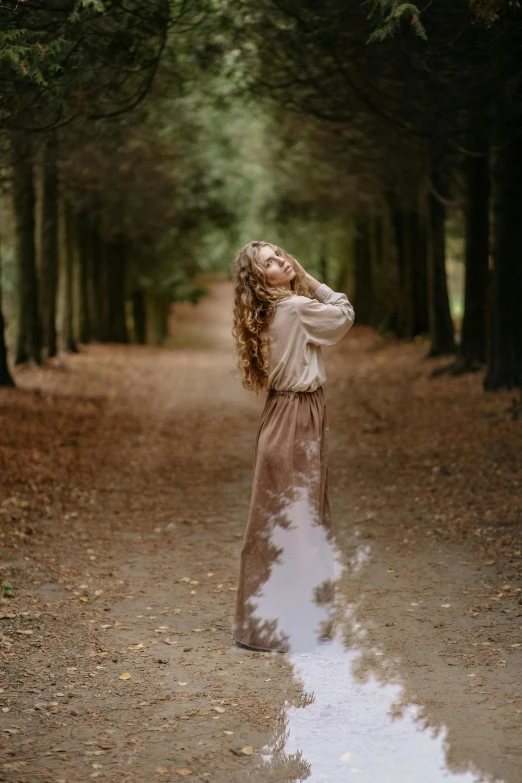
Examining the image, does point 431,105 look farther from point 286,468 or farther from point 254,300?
point 286,468

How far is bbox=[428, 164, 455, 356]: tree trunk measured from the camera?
1941cm

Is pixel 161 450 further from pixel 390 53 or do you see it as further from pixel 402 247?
pixel 402 247

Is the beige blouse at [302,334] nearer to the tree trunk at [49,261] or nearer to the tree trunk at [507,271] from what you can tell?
the tree trunk at [507,271]

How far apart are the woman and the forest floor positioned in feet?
0.90

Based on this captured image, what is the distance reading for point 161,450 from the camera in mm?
12891

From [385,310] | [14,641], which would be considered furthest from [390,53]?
[385,310]

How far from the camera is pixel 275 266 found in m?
5.48

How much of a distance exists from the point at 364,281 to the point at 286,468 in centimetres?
2984

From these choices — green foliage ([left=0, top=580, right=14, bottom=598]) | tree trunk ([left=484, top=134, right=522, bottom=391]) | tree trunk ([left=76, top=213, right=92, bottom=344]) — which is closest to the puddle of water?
green foliage ([left=0, top=580, right=14, bottom=598])

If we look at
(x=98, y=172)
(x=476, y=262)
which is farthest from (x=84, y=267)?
(x=476, y=262)

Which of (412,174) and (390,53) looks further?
(412,174)

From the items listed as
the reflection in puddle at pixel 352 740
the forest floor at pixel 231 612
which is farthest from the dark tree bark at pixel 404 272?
the reflection in puddle at pixel 352 740

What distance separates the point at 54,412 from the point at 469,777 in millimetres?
11893

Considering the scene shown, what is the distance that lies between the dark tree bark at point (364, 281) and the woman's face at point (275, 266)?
29117 mm
